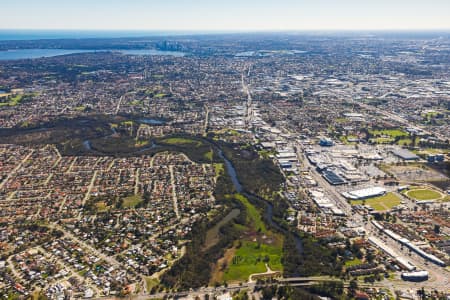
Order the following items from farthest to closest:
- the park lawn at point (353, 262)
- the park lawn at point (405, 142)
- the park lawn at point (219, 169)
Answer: the park lawn at point (405, 142) → the park lawn at point (219, 169) → the park lawn at point (353, 262)

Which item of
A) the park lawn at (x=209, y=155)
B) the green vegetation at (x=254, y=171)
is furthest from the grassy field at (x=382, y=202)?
the park lawn at (x=209, y=155)

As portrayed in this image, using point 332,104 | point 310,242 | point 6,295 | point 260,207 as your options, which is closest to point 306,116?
point 332,104

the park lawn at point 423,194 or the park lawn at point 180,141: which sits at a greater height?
the park lawn at point 180,141

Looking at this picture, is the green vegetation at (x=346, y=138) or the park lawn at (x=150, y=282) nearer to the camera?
the park lawn at (x=150, y=282)

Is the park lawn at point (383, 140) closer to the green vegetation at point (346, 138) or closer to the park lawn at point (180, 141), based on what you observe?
the green vegetation at point (346, 138)

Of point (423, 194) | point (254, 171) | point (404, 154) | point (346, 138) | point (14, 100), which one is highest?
point (14, 100)

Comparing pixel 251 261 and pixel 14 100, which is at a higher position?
pixel 14 100

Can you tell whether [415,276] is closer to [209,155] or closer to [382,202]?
[382,202]

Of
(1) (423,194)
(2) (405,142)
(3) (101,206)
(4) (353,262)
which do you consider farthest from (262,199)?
(2) (405,142)
